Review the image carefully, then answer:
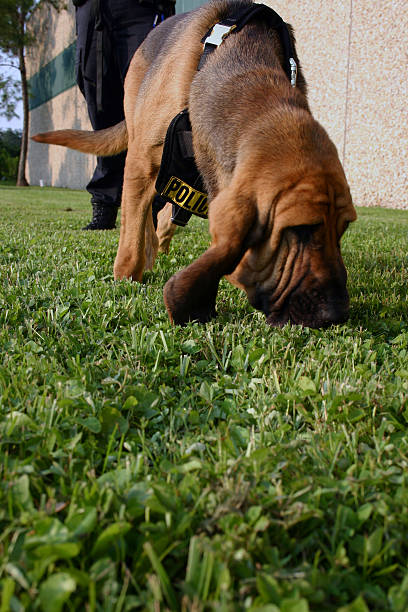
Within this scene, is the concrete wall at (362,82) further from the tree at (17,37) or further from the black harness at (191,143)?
the tree at (17,37)

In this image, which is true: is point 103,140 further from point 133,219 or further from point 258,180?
point 258,180

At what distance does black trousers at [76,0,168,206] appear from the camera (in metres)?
4.72

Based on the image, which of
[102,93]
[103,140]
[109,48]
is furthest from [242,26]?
[102,93]

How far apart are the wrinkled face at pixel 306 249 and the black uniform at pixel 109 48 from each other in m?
3.13

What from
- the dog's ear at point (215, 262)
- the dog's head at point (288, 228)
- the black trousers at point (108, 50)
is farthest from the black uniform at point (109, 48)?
the dog's ear at point (215, 262)

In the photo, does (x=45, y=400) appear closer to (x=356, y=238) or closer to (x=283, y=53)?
(x=283, y=53)

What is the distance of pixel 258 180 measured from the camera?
2.30 meters

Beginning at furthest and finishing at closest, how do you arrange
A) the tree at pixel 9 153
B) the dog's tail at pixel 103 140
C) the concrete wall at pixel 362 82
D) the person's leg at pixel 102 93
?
1. the tree at pixel 9 153
2. the concrete wall at pixel 362 82
3. the person's leg at pixel 102 93
4. the dog's tail at pixel 103 140

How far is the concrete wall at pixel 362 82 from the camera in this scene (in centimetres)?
1306

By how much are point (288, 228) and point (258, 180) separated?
261mm

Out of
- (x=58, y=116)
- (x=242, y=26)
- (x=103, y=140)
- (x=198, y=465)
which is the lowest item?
(x=198, y=465)

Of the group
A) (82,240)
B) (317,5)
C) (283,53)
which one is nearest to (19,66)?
(317,5)

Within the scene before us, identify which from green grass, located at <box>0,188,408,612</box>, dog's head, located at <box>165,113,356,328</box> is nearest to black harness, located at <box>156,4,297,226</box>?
dog's head, located at <box>165,113,356,328</box>

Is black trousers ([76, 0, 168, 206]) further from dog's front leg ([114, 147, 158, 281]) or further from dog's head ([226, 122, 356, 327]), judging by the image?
dog's head ([226, 122, 356, 327])
